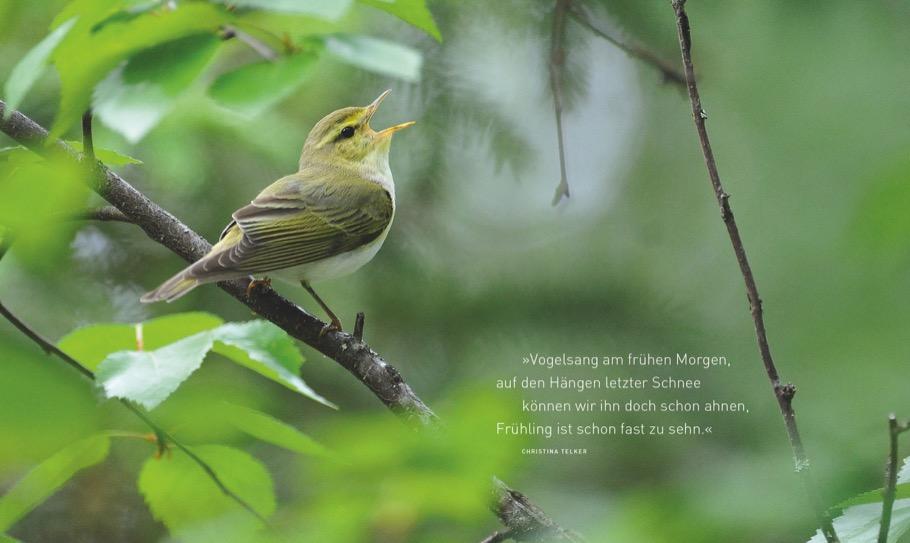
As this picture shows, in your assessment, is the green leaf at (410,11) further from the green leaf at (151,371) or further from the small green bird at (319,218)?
the small green bird at (319,218)

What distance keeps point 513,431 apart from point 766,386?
3761 mm

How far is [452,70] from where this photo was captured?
345cm

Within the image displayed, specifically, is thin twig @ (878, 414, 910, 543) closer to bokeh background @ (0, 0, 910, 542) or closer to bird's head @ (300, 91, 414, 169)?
bokeh background @ (0, 0, 910, 542)

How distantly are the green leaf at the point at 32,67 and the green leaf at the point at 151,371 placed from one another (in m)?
0.45

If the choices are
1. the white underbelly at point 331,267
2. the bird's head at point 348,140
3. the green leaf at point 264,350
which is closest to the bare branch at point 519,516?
the green leaf at point 264,350

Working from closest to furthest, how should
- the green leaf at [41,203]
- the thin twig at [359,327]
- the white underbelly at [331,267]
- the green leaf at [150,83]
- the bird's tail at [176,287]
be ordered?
the green leaf at [41,203] → the green leaf at [150,83] → the thin twig at [359,327] → the bird's tail at [176,287] → the white underbelly at [331,267]

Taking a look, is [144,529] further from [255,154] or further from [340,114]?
[340,114]

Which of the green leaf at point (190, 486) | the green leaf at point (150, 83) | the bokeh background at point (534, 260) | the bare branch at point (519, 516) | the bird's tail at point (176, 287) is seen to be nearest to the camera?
the green leaf at point (150, 83)

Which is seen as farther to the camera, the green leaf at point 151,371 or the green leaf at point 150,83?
the green leaf at point 151,371

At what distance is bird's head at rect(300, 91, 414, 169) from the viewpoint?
3799 mm

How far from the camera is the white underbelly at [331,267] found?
3.02m

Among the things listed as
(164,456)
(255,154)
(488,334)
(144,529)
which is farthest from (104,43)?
(144,529)

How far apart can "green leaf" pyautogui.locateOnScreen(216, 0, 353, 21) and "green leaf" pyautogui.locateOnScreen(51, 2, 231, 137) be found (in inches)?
2.6

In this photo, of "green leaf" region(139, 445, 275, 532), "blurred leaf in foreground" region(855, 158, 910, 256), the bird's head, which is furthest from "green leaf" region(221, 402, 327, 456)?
the bird's head
